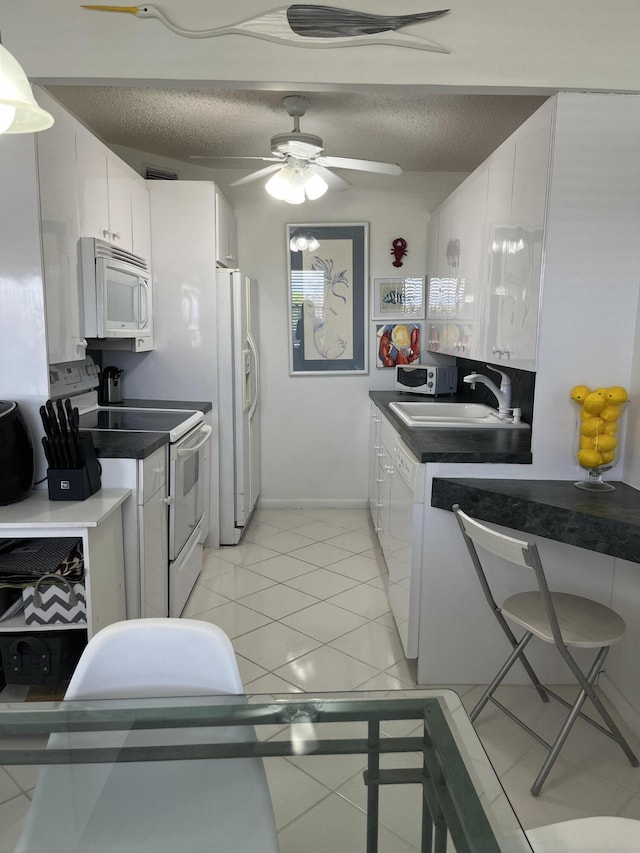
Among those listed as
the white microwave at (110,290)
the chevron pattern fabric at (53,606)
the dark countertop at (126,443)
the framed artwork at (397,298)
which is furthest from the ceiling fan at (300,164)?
the chevron pattern fabric at (53,606)

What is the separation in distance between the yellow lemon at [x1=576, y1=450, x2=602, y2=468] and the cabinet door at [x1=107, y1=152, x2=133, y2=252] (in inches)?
93.8

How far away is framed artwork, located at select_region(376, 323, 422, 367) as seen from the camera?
15.9ft

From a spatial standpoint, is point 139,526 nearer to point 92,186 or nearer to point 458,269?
point 92,186

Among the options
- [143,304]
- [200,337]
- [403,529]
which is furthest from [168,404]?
[403,529]

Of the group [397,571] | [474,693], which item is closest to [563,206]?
[397,571]

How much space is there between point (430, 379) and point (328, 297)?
3.46 ft

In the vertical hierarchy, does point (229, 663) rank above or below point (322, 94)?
below

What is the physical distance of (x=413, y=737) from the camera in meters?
1.23

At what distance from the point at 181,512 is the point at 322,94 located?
2190mm

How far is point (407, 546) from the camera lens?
264 cm

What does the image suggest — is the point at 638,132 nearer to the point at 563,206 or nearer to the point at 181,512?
the point at 563,206

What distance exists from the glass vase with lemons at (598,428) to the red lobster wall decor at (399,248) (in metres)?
2.59

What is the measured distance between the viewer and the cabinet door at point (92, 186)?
9.09 feet

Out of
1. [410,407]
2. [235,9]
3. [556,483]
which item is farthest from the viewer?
[410,407]
